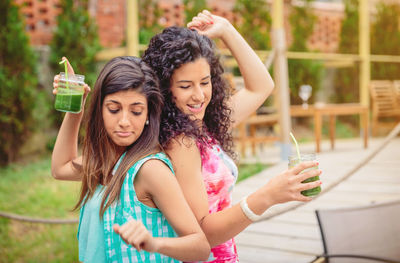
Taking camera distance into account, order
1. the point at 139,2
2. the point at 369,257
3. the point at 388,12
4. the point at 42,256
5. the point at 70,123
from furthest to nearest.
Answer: the point at 388,12 → the point at 139,2 → the point at 42,256 → the point at 369,257 → the point at 70,123

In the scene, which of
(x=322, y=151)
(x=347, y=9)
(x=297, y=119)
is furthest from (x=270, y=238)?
(x=347, y=9)

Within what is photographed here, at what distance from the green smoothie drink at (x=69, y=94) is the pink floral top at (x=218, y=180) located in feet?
1.38

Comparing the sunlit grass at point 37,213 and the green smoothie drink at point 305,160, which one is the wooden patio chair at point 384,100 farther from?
the green smoothie drink at point 305,160

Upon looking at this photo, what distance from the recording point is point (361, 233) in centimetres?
235

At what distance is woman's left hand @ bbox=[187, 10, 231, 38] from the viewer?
151cm

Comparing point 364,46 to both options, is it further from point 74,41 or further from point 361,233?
point 361,233

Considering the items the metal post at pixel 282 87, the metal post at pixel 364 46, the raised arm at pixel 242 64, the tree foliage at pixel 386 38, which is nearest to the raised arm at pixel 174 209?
the raised arm at pixel 242 64

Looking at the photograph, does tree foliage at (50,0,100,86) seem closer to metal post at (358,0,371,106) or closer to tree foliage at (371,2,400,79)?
metal post at (358,0,371,106)

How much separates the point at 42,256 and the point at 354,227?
2460 millimetres

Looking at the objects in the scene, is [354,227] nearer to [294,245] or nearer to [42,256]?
[294,245]

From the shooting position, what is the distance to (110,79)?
1.19 metres

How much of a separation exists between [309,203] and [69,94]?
2724 millimetres

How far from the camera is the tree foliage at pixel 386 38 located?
30.5 feet

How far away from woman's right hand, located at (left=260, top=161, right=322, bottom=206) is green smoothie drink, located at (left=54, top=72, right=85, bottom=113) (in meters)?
0.66
